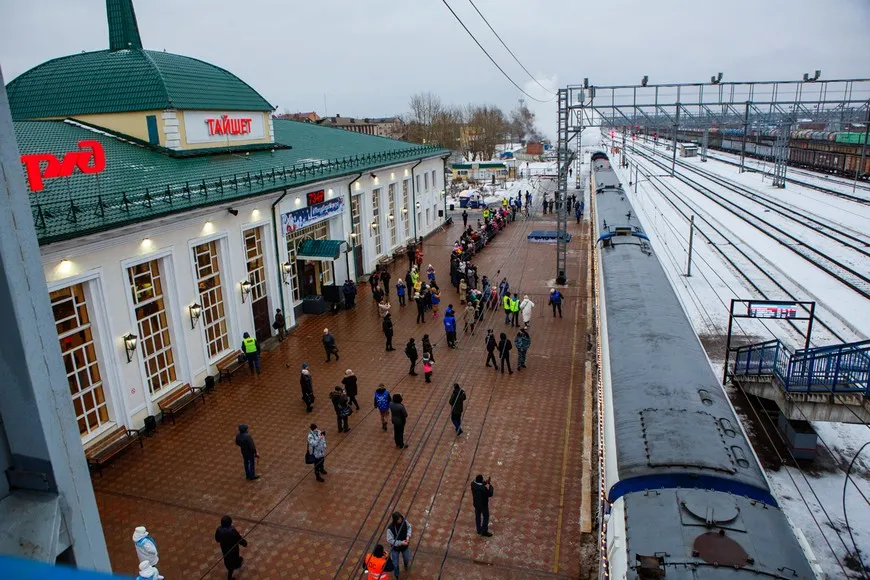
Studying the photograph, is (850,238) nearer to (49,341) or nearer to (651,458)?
(651,458)

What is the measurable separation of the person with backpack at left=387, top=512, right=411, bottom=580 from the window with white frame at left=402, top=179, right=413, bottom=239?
25.9 m

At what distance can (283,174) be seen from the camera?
805 inches

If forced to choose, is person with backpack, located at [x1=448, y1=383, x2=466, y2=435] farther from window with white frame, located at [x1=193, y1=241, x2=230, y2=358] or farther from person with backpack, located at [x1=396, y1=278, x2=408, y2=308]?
person with backpack, located at [x1=396, y1=278, x2=408, y2=308]

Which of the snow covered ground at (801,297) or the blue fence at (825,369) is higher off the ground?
the blue fence at (825,369)

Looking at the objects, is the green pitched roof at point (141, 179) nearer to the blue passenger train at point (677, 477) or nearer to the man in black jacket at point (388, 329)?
the man in black jacket at point (388, 329)

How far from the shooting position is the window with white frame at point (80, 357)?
40.5ft

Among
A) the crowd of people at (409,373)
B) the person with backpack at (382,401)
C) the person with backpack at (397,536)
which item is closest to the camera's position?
the person with backpack at (397,536)

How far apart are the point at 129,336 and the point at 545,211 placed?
120ft

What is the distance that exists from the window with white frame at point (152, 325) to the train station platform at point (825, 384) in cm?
1412

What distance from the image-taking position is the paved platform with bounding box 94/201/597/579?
32.4ft

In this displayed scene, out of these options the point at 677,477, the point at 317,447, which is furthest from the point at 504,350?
the point at 677,477

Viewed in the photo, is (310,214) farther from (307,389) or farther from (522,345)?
(522,345)

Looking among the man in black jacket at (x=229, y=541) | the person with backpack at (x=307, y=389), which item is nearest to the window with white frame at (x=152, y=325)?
the person with backpack at (x=307, y=389)

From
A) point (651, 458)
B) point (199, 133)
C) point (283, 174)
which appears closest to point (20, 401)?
point (651, 458)
